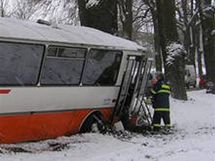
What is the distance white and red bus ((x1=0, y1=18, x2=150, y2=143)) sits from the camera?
39.3 ft

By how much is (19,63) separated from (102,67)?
323 cm

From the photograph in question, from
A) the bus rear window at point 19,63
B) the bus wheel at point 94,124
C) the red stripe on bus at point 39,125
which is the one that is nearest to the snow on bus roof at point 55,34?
the bus rear window at point 19,63

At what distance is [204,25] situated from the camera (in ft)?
116

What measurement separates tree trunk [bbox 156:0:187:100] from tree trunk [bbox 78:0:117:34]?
10.7 feet

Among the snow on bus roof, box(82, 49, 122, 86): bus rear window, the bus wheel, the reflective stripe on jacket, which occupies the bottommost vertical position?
the bus wheel

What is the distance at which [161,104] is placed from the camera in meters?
16.8

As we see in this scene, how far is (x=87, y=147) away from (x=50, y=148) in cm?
82

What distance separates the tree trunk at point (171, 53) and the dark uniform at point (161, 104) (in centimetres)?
712

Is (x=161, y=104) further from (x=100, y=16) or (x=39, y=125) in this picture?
(x=100, y=16)

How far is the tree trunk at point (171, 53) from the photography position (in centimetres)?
2398

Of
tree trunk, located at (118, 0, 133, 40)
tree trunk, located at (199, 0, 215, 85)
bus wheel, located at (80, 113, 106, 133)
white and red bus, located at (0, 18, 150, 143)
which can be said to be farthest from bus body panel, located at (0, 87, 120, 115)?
tree trunk, located at (199, 0, 215, 85)

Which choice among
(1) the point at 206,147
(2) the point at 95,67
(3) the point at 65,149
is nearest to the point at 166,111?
(2) the point at 95,67

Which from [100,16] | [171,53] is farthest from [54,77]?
[171,53]

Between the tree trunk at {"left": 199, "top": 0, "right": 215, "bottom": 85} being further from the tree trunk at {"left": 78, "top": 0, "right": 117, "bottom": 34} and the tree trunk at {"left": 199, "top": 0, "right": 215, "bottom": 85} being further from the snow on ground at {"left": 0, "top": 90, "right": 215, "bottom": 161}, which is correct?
the snow on ground at {"left": 0, "top": 90, "right": 215, "bottom": 161}
